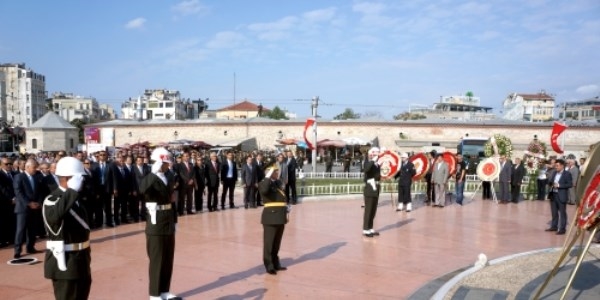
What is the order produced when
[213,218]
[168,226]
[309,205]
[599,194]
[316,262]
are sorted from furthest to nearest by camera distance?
[309,205] < [213,218] < [316,262] < [168,226] < [599,194]

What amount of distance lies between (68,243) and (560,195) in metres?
10.2

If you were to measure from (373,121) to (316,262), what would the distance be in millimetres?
33472

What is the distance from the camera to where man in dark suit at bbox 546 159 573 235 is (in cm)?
1038

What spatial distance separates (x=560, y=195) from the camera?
10.5 m

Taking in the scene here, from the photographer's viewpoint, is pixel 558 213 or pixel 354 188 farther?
pixel 354 188

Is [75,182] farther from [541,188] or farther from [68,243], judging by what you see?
[541,188]

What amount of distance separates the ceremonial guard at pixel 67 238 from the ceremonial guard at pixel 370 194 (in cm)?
639

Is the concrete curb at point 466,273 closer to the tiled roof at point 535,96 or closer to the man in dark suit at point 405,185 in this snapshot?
the man in dark suit at point 405,185

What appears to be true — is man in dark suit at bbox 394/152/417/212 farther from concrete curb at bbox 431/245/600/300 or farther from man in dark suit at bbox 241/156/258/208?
concrete curb at bbox 431/245/600/300

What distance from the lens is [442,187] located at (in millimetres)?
14734

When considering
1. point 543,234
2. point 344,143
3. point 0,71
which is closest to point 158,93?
point 0,71

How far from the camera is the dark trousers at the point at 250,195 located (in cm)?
1351

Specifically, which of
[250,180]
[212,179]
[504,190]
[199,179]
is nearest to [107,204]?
[199,179]

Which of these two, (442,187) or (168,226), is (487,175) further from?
(168,226)
